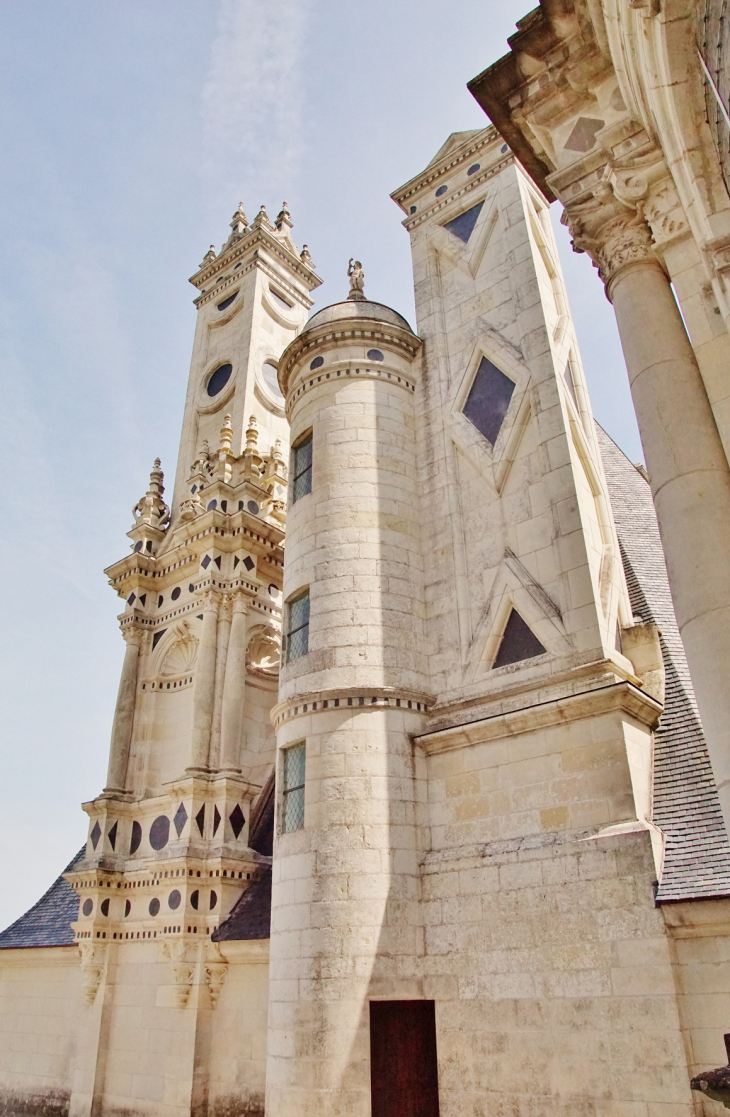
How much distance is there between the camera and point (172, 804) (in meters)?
16.7

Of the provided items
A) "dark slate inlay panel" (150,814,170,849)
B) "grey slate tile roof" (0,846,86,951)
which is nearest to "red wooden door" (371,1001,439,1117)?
"dark slate inlay panel" (150,814,170,849)

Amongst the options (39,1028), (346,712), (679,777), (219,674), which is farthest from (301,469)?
(39,1028)

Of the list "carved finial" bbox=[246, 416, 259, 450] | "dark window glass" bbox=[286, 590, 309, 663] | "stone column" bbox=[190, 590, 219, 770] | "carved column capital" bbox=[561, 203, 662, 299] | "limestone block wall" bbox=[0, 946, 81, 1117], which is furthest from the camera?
"carved finial" bbox=[246, 416, 259, 450]

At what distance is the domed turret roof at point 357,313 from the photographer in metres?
15.2

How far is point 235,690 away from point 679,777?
9.61 metres

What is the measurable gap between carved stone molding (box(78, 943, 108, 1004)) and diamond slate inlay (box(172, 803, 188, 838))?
2838mm

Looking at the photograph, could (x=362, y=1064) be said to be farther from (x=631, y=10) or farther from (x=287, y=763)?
(x=631, y=10)

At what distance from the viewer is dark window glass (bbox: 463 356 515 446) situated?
13.3 m

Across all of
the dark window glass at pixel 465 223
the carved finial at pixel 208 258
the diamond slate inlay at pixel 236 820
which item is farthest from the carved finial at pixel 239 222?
the diamond slate inlay at pixel 236 820

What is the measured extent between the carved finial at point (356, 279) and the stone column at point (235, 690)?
6862 mm

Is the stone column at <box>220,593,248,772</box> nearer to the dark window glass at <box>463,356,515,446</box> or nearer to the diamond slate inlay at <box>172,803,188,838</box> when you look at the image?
the diamond slate inlay at <box>172,803,188,838</box>

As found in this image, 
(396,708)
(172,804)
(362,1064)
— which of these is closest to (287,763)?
(396,708)

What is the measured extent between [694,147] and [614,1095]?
872cm

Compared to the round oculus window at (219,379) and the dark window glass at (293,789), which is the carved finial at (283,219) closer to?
the round oculus window at (219,379)
